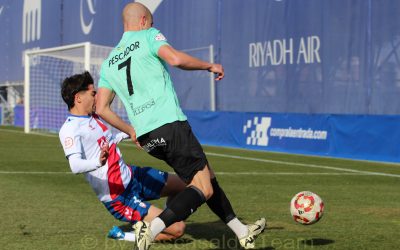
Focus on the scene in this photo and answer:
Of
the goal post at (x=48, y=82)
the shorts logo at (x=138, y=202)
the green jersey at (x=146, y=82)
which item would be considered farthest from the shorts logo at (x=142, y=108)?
the goal post at (x=48, y=82)

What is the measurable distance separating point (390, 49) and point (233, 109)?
7458mm

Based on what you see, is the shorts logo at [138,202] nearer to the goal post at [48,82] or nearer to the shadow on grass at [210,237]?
the shadow on grass at [210,237]

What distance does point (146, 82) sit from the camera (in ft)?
17.7

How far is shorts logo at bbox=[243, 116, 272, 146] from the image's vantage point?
21.1 m

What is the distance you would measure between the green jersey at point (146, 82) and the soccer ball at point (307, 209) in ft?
5.58

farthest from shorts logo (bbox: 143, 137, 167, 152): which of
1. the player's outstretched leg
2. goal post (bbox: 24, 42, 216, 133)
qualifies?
goal post (bbox: 24, 42, 216, 133)

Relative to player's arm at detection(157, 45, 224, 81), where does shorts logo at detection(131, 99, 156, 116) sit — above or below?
below

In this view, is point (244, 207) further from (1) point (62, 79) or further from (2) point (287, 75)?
(1) point (62, 79)

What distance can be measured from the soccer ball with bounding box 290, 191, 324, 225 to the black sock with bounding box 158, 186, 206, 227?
1.46 meters

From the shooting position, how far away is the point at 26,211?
26.7ft

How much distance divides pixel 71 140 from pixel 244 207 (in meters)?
3.49

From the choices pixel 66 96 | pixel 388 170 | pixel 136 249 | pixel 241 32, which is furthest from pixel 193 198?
pixel 241 32

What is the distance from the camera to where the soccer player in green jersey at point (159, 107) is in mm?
5230

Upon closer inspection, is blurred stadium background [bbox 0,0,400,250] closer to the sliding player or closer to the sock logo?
the sliding player
